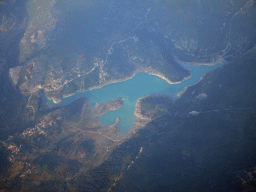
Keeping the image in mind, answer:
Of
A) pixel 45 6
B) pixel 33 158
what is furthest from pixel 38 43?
pixel 33 158

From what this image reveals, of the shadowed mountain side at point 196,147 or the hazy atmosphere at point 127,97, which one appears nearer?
the shadowed mountain side at point 196,147

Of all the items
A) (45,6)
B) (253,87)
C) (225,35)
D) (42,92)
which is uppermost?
(45,6)

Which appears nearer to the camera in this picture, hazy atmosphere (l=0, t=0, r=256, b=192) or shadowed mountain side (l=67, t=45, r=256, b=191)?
shadowed mountain side (l=67, t=45, r=256, b=191)

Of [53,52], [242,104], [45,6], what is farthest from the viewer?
[45,6]

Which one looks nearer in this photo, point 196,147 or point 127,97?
point 196,147

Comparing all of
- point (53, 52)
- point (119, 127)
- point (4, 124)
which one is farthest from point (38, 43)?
point (119, 127)

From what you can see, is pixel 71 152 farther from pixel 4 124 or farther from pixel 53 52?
pixel 53 52

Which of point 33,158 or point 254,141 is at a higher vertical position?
point 33,158

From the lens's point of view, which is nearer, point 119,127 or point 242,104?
point 242,104

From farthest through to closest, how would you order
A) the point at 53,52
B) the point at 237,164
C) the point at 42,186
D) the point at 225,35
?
the point at 53,52 → the point at 225,35 → the point at 42,186 → the point at 237,164

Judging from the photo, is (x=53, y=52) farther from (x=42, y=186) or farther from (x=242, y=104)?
(x=242, y=104)

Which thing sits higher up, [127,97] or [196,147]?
[127,97]
